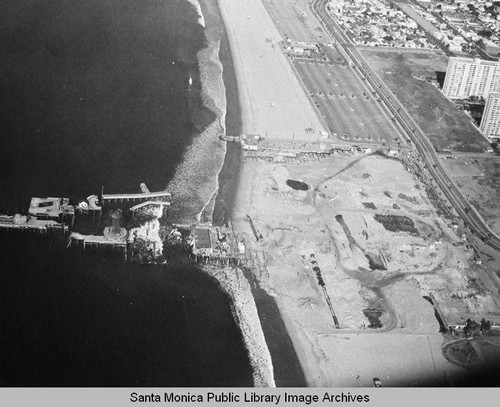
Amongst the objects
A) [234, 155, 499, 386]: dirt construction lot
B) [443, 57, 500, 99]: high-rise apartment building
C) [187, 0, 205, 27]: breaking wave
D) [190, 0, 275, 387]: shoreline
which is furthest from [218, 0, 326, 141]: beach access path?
[443, 57, 500, 99]: high-rise apartment building

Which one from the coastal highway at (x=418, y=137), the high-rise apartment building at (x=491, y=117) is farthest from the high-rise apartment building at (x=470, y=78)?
the high-rise apartment building at (x=491, y=117)

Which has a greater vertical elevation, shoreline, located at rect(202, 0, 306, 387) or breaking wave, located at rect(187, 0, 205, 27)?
shoreline, located at rect(202, 0, 306, 387)

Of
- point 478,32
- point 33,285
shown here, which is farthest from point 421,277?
point 478,32

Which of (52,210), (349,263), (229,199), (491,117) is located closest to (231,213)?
(229,199)

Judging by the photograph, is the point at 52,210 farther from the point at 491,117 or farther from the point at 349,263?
the point at 491,117

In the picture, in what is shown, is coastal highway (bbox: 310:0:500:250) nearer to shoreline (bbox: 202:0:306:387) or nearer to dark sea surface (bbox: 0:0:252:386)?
shoreline (bbox: 202:0:306:387)
